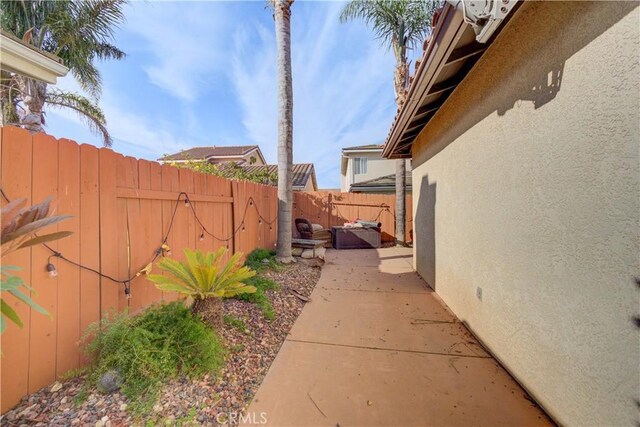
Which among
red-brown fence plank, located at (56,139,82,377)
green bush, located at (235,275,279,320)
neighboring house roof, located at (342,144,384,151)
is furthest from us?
neighboring house roof, located at (342,144,384,151)

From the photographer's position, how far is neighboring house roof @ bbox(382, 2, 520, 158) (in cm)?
228

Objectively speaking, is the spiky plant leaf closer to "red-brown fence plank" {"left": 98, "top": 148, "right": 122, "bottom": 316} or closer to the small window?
"red-brown fence plank" {"left": 98, "top": 148, "right": 122, "bottom": 316}

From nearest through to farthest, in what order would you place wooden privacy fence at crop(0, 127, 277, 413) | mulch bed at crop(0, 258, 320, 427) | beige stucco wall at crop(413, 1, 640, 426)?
beige stucco wall at crop(413, 1, 640, 426), mulch bed at crop(0, 258, 320, 427), wooden privacy fence at crop(0, 127, 277, 413)

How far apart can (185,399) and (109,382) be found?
0.60 metres

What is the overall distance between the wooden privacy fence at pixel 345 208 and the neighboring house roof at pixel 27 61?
8380 millimetres

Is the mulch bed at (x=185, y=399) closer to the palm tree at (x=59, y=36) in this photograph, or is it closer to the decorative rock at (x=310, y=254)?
the decorative rock at (x=310, y=254)

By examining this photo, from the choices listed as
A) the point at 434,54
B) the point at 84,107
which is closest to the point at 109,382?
the point at 434,54

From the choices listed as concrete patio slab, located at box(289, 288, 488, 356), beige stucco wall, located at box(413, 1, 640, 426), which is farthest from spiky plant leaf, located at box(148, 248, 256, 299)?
beige stucco wall, located at box(413, 1, 640, 426)

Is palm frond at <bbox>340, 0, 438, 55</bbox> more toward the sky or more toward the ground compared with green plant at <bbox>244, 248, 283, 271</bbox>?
more toward the sky

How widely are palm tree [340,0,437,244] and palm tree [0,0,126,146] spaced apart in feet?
26.4

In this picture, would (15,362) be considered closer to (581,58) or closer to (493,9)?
(493,9)

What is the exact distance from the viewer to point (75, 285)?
Result: 7.54ft

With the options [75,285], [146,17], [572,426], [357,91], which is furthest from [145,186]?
[357,91]

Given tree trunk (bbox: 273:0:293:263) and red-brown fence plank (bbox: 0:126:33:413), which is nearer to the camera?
red-brown fence plank (bbox: 0:126:33:413)
